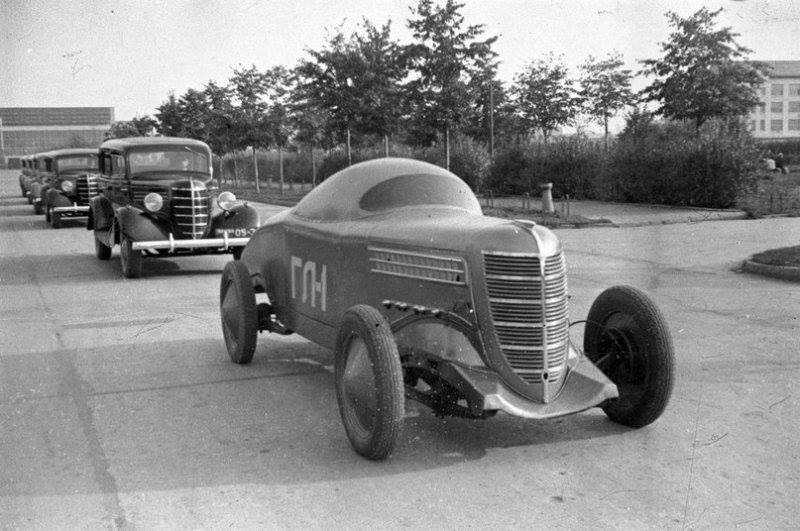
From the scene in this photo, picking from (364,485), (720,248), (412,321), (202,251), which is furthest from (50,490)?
(720,248)

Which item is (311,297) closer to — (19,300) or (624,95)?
(19,300)

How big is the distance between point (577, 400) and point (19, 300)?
8063 millimetres

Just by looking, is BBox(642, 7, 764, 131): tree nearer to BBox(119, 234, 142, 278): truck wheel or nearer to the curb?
the curb

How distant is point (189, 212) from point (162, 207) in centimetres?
49

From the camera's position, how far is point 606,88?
3775cm

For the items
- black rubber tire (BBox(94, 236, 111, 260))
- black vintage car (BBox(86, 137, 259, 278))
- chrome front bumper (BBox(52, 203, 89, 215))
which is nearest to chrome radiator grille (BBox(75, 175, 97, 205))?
chrome front bumper (BBox(52, 203, 89, 215))

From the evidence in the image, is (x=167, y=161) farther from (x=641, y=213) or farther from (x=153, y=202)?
(x=641, y=213)

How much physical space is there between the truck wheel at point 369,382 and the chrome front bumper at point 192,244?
7.94 m

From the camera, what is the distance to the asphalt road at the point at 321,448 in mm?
4027

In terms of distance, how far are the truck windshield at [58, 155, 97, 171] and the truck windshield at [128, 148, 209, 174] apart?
10.3 metres

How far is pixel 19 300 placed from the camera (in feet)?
34.5

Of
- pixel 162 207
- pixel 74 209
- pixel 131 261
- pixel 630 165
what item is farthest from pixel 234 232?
pixel 630 165

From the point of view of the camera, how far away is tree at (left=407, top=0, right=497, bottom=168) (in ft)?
89.5

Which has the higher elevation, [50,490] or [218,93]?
[218,93]
